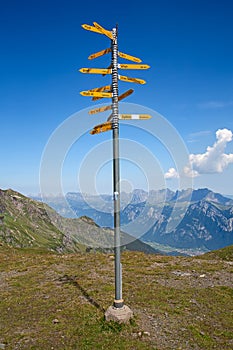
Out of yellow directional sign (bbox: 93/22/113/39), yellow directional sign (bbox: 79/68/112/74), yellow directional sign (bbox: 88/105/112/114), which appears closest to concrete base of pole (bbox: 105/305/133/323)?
yellow directional sign (bbox: 88/105/112/114)

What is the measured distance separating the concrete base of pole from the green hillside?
23cm

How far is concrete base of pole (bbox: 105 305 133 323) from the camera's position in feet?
33.7

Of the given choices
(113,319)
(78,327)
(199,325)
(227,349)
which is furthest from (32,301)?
(227,349)

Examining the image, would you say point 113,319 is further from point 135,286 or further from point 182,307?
point 135,286

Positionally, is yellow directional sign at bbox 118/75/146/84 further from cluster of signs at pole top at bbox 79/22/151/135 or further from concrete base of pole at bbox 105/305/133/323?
concrete base of pole at bbox 105/305/133/323

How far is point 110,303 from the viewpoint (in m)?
12.5

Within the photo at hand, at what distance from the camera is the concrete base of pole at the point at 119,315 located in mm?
10284

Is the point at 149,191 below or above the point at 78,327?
above

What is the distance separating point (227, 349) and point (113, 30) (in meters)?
10.8

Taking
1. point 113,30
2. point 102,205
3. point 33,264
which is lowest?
point 33,264

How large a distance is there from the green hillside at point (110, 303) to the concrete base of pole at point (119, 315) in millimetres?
225

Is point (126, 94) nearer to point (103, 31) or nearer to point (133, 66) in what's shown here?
point (133, 66)

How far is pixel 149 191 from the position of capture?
452 inches

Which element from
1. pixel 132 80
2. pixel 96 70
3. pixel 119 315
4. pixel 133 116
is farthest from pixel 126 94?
pixel 119 315
